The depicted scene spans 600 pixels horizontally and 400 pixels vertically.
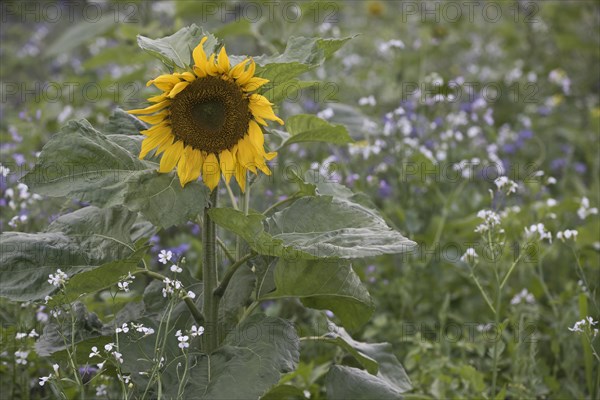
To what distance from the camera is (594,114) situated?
3738mm

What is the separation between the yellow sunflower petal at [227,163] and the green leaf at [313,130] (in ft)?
0.95

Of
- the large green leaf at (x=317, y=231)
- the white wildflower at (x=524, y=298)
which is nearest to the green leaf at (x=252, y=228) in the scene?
the large green leaf at (x=317, y=231)

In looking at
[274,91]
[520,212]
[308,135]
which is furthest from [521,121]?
[274,91]

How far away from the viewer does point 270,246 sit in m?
1.59

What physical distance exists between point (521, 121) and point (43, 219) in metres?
2.63

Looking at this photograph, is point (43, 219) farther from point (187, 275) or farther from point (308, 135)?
point (308, 135)

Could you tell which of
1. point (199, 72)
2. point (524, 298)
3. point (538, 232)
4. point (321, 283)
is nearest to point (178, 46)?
point (199, 72)

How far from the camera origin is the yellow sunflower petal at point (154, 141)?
169 cm

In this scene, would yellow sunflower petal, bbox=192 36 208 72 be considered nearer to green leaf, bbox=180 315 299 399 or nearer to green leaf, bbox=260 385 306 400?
green leaf, bbox=180 315 299 399

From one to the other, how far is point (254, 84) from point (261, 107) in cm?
6

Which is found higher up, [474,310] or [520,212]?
[520,212]

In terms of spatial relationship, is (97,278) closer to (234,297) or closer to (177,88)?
(234,297)

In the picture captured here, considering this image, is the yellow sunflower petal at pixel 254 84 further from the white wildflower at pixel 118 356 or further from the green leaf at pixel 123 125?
the white wildflower at pixel 118 356

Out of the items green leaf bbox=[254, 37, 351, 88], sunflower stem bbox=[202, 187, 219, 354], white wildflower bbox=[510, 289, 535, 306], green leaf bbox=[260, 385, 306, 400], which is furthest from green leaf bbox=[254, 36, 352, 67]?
white wildflower bbox=[510, 289, 535, 306]
